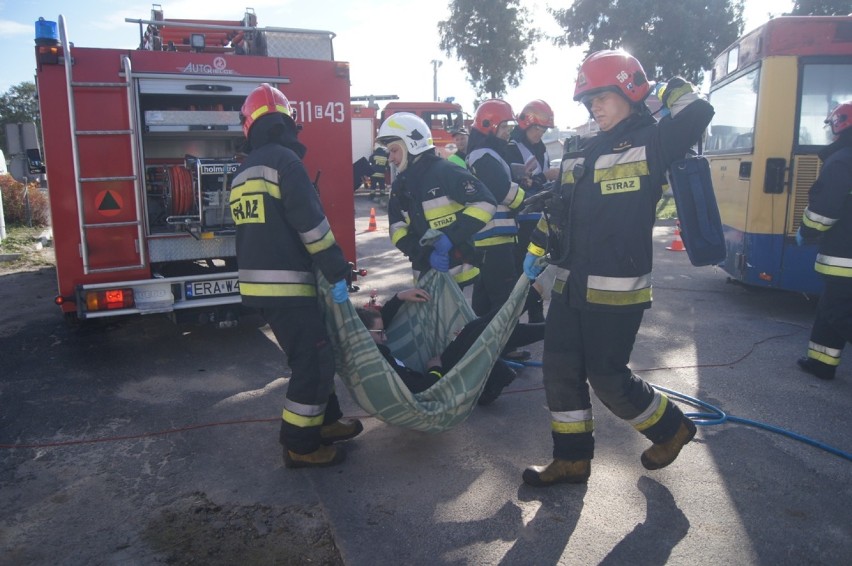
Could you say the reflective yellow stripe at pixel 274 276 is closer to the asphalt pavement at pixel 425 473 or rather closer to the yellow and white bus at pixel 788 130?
the asphalt pavement at pixel 425 473

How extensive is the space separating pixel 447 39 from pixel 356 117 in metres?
4.55

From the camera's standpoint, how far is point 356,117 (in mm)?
25516

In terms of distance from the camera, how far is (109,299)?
543 cm

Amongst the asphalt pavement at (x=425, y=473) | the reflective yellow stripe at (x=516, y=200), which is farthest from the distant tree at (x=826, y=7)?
the reflective yellow stripe at (x=516, y=200)

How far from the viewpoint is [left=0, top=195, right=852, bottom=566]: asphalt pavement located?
9.67ft

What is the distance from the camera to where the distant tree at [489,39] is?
909 inches

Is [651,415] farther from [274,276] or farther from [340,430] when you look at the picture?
[274,276]

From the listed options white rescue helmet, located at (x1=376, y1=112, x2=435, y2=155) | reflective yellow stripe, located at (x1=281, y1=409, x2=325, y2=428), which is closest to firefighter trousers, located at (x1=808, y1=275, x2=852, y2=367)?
white rescue helmet, located at (x1=376, y1=112, x2=435, y2=155)

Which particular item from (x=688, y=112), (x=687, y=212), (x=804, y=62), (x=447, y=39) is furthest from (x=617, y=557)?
(x=447, y=39)

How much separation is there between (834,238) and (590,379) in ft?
9.28

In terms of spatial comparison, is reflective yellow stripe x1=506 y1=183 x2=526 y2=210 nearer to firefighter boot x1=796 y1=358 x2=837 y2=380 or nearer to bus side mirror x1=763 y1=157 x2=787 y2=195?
firefighter boot x1=796 y1=358 x2=837 y2=380

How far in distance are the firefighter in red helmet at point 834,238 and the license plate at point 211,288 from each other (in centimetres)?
474

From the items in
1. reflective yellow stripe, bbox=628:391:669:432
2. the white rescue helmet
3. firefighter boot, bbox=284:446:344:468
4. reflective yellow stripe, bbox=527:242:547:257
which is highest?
the white rescue helmet

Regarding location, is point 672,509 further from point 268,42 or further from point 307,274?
point 268,42
